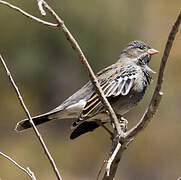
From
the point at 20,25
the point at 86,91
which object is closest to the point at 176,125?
the point at 20,25

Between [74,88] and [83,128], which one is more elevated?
[83,128]

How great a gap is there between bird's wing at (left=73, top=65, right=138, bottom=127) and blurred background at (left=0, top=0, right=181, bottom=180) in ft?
29.7

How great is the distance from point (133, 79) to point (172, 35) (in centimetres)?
248

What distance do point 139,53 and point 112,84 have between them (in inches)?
27.9

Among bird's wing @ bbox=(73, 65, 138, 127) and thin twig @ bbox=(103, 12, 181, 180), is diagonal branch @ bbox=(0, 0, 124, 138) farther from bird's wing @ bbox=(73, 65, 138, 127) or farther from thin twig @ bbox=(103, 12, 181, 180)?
bird's wing @ bbox=(73, 65, 138, 127)

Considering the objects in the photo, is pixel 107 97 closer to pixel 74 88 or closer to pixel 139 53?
pixel 139 53

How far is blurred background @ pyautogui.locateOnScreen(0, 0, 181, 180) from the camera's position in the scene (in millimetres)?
15797

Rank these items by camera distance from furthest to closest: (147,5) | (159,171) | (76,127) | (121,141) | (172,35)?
(147,5)
(159,171)
(76,127)
(121,141)
(172,35)

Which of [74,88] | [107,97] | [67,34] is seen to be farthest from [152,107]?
[74,88]

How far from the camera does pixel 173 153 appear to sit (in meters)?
16.9

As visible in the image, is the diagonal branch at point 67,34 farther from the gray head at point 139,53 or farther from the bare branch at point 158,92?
the gray head at point 139,53

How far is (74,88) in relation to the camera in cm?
1759

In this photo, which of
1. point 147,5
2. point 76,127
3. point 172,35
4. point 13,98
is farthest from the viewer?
point 147,5

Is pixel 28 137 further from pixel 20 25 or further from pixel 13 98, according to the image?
pixel 20 25
